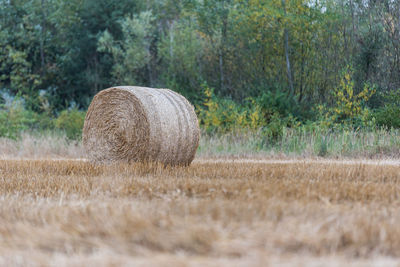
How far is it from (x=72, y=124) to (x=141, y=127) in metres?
7.54

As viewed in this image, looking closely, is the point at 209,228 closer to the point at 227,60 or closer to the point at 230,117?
the point at 230,117

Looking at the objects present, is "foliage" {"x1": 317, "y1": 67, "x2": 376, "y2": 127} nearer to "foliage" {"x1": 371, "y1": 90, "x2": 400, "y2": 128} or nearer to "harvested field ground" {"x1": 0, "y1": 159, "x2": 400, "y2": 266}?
"foliage" {"x1": 371, "y1": 90, "x2": 400, "y2": 128}

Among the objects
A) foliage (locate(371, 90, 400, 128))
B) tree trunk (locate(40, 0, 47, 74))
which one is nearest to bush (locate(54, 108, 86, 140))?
tree trunk (locate(40, 0, 47, 74))

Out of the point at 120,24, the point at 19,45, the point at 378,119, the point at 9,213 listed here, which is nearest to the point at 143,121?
the point at 9,213

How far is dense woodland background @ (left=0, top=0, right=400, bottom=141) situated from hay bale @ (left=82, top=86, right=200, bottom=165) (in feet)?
13.4

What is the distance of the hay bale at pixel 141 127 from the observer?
21.7ft

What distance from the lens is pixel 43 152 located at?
11.0 m

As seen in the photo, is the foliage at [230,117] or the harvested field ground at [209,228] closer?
the harvested field ground at [209,228]

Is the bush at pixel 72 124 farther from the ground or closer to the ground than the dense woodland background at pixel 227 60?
closer to the ground

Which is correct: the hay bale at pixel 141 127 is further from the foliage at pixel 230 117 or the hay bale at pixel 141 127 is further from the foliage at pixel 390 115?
the foliage at pixel 390 115

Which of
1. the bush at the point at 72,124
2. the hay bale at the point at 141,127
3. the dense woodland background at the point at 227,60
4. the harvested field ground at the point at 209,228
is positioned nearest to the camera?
the harvested field ground at the point at 209,228

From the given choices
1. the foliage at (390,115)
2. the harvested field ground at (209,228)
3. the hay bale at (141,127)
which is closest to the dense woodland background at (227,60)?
the foliage at (390,115)

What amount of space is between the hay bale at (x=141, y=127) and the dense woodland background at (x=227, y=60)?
4.08 m

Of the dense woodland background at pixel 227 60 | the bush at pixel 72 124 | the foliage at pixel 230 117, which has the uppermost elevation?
the dense woodland background at pixel 227 60
